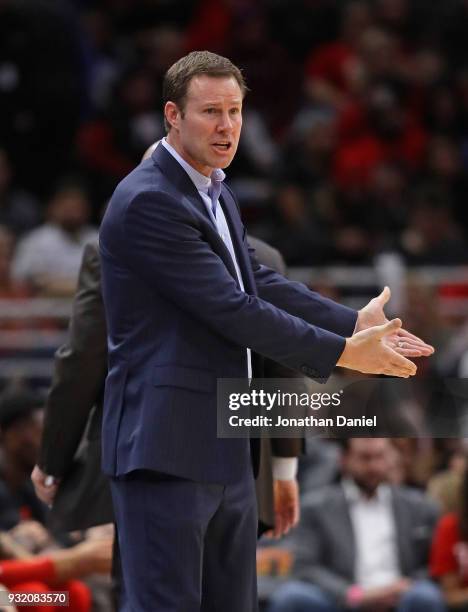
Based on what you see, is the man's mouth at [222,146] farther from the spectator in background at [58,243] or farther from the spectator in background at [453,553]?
the spectator in background at [58,243]

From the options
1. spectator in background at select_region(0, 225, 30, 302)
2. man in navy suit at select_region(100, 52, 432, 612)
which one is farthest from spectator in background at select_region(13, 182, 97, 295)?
man in navy suit at select_region(100, 52, 432, 612)

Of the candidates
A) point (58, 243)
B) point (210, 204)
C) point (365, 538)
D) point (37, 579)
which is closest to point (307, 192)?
point (58, 243)

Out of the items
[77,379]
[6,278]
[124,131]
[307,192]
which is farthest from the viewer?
[124,131]

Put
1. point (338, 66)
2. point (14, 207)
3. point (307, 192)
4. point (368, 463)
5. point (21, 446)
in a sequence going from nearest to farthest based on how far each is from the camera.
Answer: point (21, 446) < point (368, 463) < point (14, 207) < point (307, 192) < point (338, 66)

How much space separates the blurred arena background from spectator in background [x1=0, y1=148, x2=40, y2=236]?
0.02 meters

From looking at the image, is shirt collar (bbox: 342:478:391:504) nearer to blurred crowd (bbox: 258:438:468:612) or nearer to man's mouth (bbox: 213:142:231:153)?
blurred crowd (bbox: 258:438:468:612)

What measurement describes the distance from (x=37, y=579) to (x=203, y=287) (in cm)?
151

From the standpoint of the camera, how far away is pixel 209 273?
136 inches

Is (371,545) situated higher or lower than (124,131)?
lower

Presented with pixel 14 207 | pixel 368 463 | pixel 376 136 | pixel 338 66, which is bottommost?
pixel 368 463

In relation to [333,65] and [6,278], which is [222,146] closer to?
[6,278]

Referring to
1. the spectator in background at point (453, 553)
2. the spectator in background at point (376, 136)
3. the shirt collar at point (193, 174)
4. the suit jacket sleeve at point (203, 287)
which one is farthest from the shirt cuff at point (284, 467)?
the spectator in background at point (376, 136)

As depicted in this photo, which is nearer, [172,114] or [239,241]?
[172,114]

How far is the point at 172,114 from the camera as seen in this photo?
3.56m
